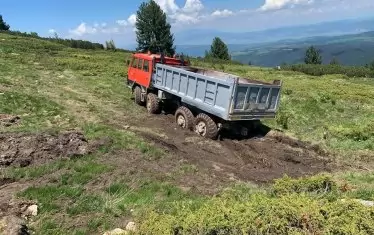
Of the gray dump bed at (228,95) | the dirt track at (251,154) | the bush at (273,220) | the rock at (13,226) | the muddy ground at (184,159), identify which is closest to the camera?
the bush at (273,220)

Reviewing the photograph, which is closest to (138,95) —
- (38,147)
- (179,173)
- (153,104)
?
(153,104)

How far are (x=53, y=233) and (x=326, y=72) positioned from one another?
53.7 m

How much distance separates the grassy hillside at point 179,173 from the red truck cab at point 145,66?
1.25 meters

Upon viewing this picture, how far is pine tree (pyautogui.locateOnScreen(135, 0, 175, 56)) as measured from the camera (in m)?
76.4

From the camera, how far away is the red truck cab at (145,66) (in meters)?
18.5

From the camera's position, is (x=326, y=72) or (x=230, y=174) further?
(x=326, y=72)

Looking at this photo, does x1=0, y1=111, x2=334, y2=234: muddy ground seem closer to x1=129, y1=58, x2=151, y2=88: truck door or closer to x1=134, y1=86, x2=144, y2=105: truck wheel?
x1=129, y1=58, x2=151, y2=88: truck door

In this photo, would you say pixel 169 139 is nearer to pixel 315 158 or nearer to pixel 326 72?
pixel 315 158

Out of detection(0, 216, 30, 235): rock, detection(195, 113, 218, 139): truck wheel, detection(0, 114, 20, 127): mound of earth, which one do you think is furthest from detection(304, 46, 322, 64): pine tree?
detection(0, 216, 30, 235): rock

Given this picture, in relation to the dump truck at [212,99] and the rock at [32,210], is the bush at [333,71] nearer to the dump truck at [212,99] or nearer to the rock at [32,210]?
the dump truck at [212,99]

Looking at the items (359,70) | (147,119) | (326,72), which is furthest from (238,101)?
(359,70)

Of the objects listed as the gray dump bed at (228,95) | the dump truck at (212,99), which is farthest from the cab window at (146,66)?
the gray dump bed at (228,95)

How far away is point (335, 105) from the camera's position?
21297 mm

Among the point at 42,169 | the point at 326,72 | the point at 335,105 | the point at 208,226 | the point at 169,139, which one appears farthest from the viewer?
the point at 326,72
